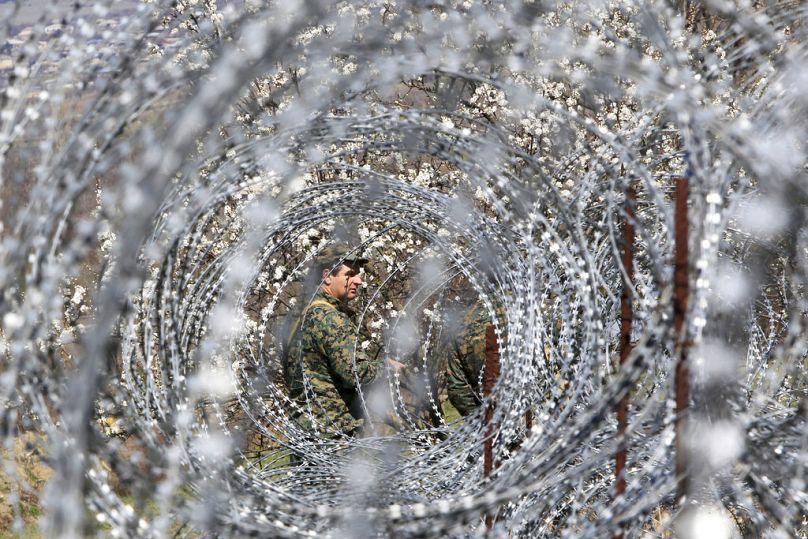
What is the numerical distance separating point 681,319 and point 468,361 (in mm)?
4925

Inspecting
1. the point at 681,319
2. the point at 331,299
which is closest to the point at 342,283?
the point at 331,299

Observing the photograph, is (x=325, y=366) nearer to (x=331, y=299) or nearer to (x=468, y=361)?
(x=331, y=299)

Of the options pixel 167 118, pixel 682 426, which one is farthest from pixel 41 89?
pixel 682 426

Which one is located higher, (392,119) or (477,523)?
(392,119)

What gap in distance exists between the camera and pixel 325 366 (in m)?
6.71

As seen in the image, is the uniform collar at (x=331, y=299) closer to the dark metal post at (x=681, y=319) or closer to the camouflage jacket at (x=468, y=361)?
the camouflage jacket at (x=468, y=361)

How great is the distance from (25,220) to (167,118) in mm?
494

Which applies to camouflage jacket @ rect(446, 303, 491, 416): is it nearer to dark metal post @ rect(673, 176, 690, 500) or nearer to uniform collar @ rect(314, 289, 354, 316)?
uniform collar @ rect(314, 289, 354, 316)

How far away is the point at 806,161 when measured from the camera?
427cm

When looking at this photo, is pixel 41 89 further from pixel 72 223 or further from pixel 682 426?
pixel 682 426

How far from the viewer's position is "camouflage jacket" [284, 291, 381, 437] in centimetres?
655

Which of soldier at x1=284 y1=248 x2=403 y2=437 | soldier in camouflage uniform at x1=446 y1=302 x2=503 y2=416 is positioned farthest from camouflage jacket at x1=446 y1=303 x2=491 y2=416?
soldier at x1=284 y1=248 x2=403 y2=437

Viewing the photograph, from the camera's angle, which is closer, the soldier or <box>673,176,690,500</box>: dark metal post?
<box>673,176,690,500</box>: dark metal post

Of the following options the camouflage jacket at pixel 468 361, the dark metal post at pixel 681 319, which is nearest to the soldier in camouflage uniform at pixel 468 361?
the camouflage jacket at pixel 468 361
